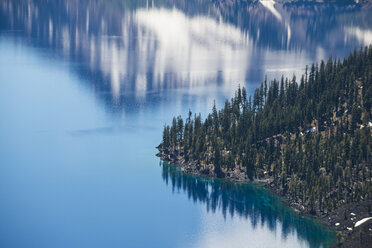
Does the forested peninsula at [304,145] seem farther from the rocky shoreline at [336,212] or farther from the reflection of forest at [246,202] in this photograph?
the reflection of forest at [246,202]

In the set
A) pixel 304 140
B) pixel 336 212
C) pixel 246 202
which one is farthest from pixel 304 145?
pixel 336 212

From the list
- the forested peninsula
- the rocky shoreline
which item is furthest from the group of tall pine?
the rocky shoreline

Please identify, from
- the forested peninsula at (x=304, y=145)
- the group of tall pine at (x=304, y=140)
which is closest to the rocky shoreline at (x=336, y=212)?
the forested peninsula at (x=304, y=145)

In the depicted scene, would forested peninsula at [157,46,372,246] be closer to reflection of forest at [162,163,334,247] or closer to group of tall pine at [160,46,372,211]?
group of tall pine at [160,46,372,211]

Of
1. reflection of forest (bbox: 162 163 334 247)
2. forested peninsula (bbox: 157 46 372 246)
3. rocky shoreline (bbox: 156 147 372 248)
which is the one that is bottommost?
reflection of forest (bbox: 162 163 334 247)

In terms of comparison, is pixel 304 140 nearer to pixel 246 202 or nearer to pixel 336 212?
pixel 246 202

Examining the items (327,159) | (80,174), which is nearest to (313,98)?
(327,159)
